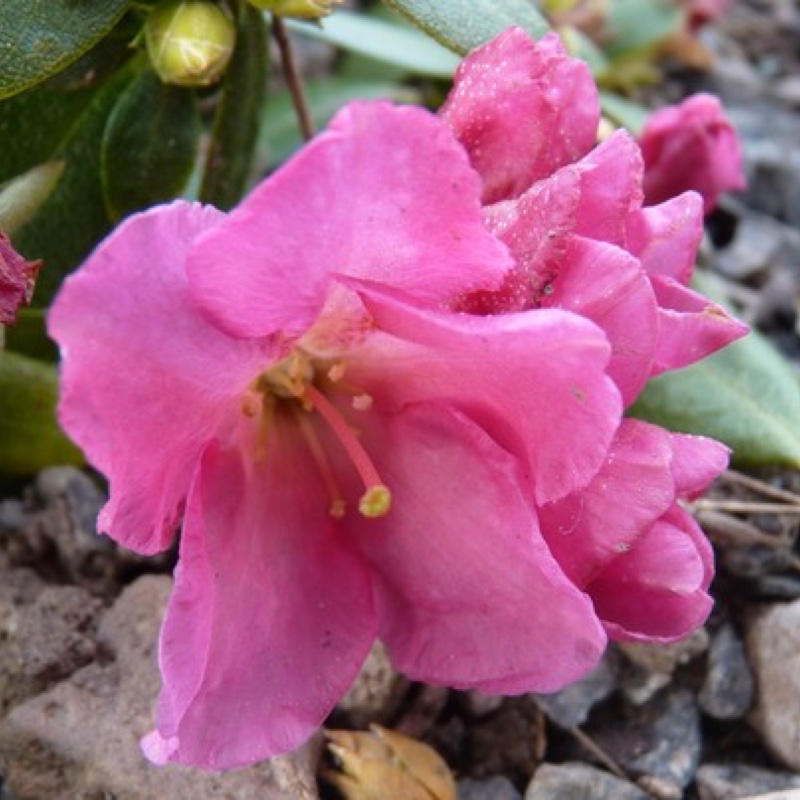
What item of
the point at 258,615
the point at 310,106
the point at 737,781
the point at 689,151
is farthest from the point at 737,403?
the point at 310,106

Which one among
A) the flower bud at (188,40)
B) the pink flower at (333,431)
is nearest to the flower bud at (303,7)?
the flower bud at (188,40)

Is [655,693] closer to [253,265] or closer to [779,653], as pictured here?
[779,653]

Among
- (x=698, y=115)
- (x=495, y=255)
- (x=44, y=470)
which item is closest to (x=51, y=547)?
(x=44, y=470)

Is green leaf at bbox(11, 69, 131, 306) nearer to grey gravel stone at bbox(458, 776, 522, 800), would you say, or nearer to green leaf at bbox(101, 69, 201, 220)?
green leaf at bbox(101, 69, 201, 220)

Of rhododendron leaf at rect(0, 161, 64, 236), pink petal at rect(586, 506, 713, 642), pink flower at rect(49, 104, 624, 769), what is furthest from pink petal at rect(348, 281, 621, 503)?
rhododendron leaf at rect(0, 161, 64, 236)

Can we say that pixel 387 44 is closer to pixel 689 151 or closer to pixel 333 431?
pixel 689 151

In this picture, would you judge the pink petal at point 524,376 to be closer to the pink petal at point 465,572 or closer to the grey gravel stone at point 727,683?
the pink petal at point 465,572
